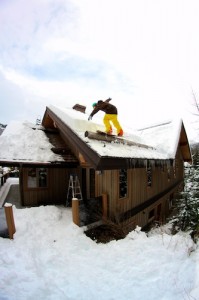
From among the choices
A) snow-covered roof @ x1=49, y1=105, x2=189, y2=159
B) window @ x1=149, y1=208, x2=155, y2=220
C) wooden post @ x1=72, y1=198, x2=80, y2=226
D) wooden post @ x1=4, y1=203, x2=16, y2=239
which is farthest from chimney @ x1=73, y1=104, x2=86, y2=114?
wooden post @ x1=4, y1=203, x2=16, y2=239

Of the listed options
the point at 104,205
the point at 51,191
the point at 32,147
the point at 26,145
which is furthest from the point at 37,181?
the point at 104,205

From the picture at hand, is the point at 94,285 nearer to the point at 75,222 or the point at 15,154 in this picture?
the point at 75,222

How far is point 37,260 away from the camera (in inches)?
195

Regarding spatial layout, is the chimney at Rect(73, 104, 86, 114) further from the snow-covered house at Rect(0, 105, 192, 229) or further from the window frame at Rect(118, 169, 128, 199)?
the window frame at Rect(118, 169, 128, 199)

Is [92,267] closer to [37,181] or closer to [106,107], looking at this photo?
[106,107]

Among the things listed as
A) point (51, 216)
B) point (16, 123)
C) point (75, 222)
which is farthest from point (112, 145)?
point (16, 123)

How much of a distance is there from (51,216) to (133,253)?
3501 mm

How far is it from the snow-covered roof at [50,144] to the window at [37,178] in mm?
1111

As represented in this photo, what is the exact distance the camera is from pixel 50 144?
1057 centimetres

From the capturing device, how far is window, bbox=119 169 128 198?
29.7ft

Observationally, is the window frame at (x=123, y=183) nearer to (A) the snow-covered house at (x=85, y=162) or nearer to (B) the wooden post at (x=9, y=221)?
(A) the snow-covered house at (x=85, y=162)

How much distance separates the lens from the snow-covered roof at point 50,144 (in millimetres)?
6961

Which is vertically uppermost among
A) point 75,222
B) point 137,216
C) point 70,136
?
point 70,136

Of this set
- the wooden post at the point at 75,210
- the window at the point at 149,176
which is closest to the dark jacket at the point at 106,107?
the wooden post at the point at 75,210
